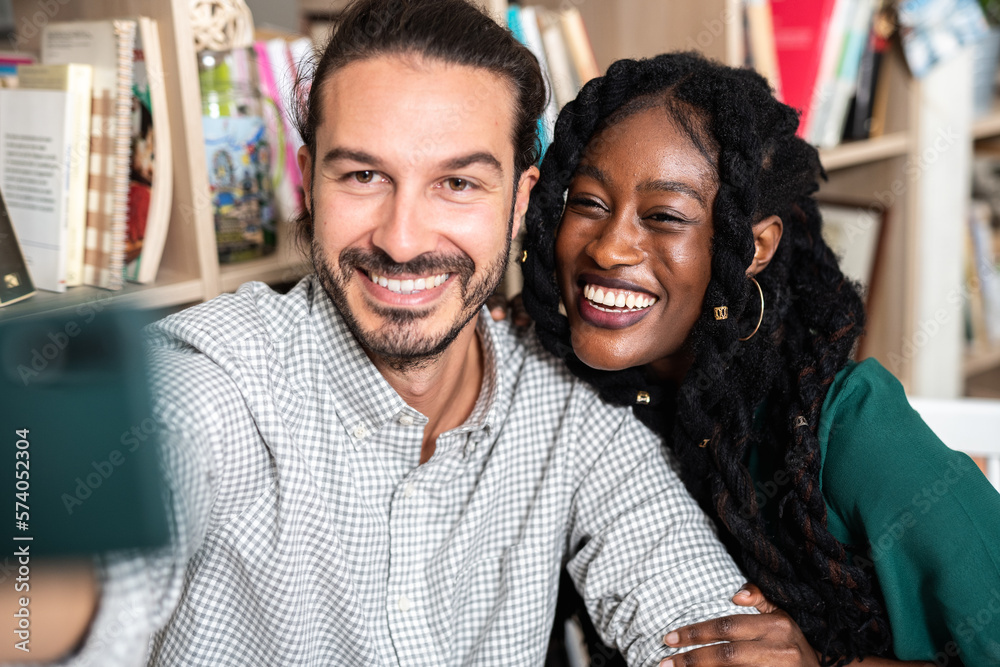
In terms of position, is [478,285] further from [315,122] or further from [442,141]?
[315,122]

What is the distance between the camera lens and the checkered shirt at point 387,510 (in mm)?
907

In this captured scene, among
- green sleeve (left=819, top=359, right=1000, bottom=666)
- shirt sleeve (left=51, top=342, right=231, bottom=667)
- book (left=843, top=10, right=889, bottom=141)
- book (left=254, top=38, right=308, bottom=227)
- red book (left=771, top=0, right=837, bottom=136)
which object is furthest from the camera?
book (left=843, top=10, right=889, bottom=141)

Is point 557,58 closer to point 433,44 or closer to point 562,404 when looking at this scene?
point 433,44

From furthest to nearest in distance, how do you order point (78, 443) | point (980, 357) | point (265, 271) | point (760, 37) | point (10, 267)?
point (980, 357), point (760, 37), point (265, 271), point (10, 267), point (78, 443)

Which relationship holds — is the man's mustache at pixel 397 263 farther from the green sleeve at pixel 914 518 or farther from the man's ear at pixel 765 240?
the green sleeve at pixel 914 518

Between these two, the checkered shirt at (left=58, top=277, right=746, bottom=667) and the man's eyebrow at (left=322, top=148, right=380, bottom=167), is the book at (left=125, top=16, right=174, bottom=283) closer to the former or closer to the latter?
the checkered shirt at (left=58, top=277, right=746, bottom=667)

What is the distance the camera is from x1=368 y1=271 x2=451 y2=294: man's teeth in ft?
3.06

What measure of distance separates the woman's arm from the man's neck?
39 centimetres

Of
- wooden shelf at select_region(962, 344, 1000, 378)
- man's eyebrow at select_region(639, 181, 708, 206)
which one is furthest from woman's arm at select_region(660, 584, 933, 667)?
wooden shelf at select_region(962, 344, 1000, 378)

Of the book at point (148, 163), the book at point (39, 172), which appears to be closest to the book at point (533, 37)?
the book at point (148, 163)

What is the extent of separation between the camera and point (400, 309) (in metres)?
0.94

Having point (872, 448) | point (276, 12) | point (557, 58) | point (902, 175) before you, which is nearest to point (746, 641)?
point (872, 448)

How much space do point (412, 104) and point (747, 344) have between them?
1.62 ft

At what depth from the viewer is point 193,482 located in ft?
2.64
